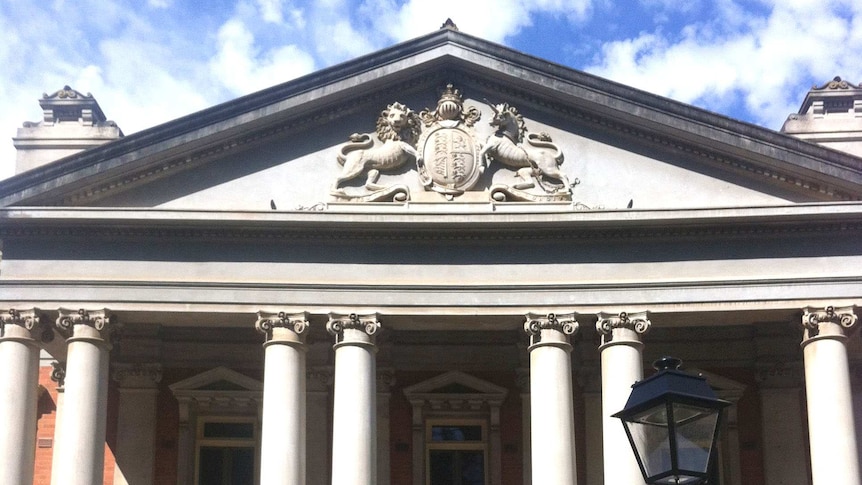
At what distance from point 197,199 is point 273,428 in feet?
16.2

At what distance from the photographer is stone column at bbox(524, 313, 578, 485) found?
871 inches

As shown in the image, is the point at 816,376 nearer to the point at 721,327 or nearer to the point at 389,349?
the point at 721,327

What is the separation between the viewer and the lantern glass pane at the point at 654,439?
10094 millimetres

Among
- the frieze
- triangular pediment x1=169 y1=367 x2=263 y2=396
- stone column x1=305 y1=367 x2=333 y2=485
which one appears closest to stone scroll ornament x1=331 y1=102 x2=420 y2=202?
the frieze

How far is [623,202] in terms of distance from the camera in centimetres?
2411

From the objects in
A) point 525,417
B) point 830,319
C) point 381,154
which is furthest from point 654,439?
point 525,417

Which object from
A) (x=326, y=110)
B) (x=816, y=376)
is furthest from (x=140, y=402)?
(x=816, y=376)

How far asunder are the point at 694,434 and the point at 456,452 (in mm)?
16748

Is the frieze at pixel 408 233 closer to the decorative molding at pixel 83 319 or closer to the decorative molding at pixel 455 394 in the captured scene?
the decorative molding at pixel 83 319

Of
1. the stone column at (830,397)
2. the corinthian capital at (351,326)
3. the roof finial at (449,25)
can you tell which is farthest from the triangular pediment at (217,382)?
the stone column at (830,397)

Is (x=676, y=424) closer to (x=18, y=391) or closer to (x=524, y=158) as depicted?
(x=524, y=158)

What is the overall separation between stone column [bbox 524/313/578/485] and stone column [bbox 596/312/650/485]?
604mm

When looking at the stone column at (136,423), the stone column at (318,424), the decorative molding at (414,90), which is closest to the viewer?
the decorative molding at (414,90)

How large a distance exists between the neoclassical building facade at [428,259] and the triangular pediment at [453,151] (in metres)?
0.04
